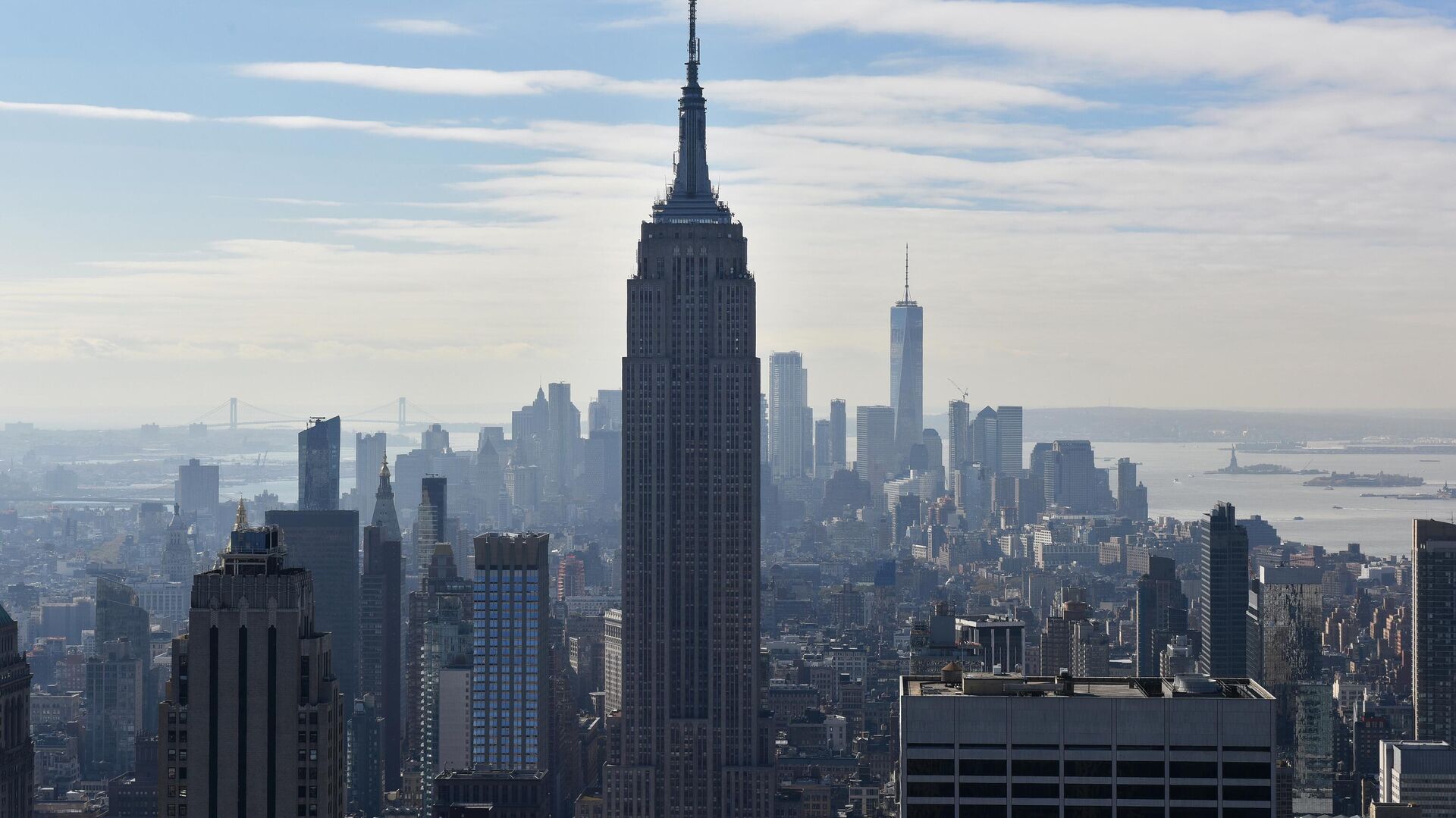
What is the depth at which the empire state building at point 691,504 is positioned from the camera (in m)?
81.3

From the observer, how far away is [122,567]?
413ft

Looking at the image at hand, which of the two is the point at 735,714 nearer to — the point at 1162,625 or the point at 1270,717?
the point at 1162,625

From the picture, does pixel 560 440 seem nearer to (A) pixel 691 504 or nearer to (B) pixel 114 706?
(B) pixel 114 706

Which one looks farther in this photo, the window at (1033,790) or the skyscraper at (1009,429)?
the skyscraper at (1009,429)

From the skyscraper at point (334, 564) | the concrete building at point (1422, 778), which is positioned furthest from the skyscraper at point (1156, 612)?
the skyscraper at point (334, 564)

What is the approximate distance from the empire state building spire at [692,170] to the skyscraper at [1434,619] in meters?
39.6

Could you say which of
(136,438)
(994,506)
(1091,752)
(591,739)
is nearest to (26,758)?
(1091,752)

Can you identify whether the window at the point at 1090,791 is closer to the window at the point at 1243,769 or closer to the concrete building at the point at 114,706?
the window at the point at 1243,769

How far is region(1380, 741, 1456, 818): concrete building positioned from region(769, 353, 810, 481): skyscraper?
269 feet

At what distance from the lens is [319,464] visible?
416ft

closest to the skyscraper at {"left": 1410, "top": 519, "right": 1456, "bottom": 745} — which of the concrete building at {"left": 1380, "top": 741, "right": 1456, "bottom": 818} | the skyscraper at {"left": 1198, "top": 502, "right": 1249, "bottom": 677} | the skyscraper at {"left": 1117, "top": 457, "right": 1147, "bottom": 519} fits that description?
the skyscraper at {"left": 1198, "top": 502, "right": 1249, "bottom": 677}

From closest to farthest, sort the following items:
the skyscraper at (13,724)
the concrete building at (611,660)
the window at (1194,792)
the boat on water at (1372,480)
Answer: the window at (1194,792) < the skyscraper at (13,724) < the concrete building at (611,660) < the boat on water at (1372,480)

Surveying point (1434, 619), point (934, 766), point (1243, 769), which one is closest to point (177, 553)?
point (1434, 619)

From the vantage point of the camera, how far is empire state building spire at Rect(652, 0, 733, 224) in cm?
8381
